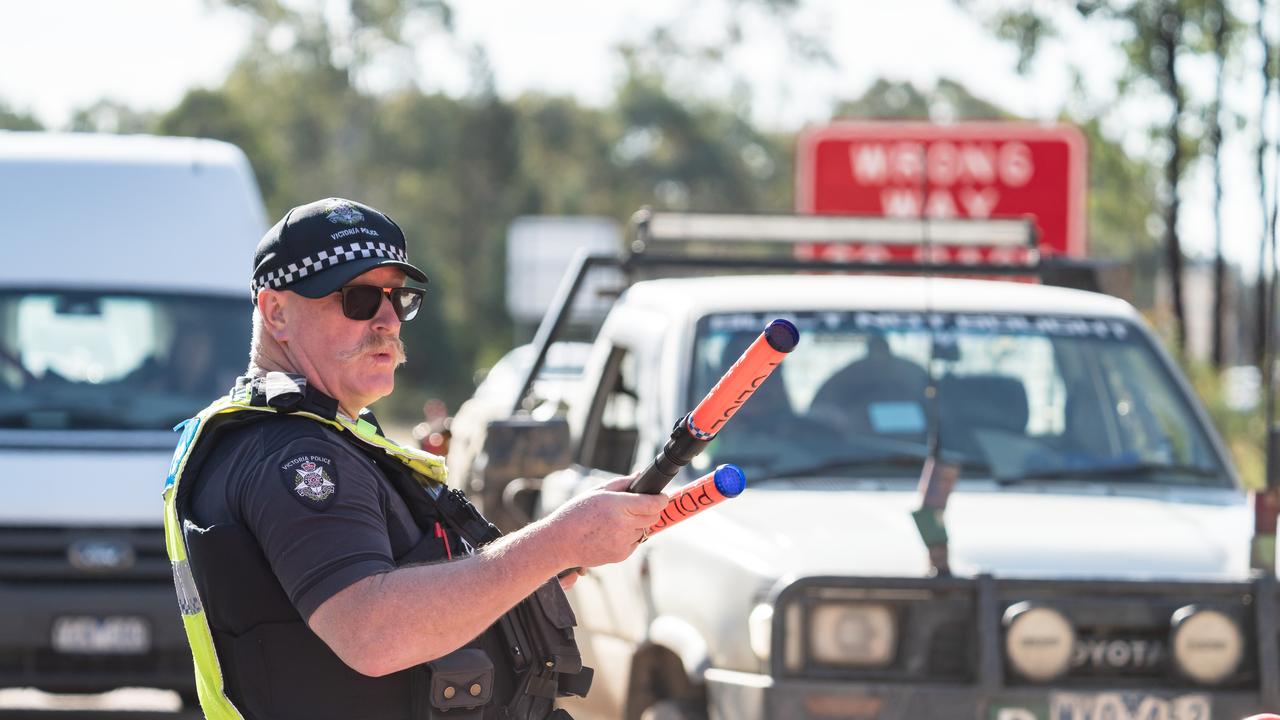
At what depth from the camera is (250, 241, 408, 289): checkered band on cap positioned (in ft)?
9.77

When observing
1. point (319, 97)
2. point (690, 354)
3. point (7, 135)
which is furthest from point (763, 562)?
point (319, 97)

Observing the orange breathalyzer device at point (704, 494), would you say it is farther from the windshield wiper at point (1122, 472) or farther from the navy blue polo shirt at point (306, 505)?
the windshield wiper at point (1122, 472)

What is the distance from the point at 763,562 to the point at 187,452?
2.28 m

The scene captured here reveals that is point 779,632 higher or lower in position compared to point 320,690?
lower

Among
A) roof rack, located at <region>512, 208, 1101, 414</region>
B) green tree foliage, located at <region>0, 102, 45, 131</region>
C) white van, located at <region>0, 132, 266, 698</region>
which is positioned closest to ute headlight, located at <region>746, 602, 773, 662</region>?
roof rack, located at <region>512, 208, 1101, 414</region>

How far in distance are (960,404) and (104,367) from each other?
4654 millimetres

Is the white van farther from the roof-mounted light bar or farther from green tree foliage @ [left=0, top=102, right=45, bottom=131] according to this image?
green tree foliage @ [left=0, top=102, right=45, bottom=131]

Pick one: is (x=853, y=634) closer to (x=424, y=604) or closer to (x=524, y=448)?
(x=524, y=448)

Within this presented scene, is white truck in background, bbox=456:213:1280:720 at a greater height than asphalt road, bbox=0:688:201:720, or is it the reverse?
white truck in background, bbox=456:213:1280:720

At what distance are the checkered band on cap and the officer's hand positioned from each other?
0.54 meters

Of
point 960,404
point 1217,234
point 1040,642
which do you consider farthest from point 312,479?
point 1217,234

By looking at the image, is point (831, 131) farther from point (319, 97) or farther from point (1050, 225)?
point (319, 97)

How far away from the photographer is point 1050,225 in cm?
1770

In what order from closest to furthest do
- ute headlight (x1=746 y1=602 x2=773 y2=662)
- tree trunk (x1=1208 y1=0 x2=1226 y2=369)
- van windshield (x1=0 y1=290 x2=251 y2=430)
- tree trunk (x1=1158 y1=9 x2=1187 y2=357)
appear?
ute headlight (x1=746 y1=602 x2=773 y2=662)
van windshield (x1=0 y1=290 x2=251 y2=430)
tree trunk (x1=1208 y1=0 x2=1226 y2=369)
tree trunk (x1=1158 y1=9 x2=1187 y2=357)
